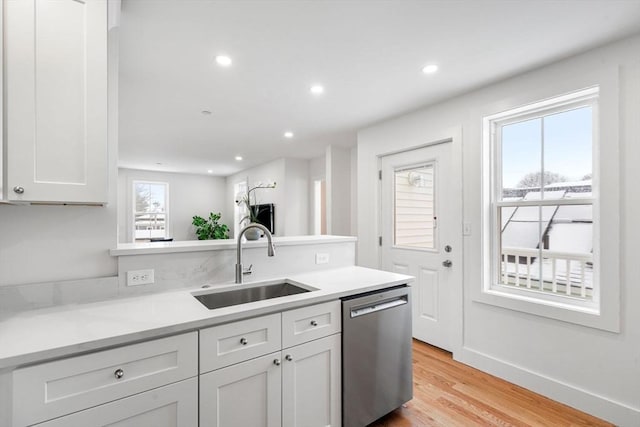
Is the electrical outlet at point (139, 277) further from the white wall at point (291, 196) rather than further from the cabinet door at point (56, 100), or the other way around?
the white wall at point (291, 196)

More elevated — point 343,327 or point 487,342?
point 343,327

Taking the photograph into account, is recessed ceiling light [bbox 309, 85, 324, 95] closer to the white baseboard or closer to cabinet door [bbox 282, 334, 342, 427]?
cabinet door [bbox 282, 334, 342, 427]

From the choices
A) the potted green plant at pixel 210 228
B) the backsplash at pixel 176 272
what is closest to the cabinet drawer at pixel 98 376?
the backsplash at pixel 176 272

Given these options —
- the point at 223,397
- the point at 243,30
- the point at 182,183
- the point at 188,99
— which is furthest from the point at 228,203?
the point at 223,397

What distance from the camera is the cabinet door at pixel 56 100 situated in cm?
114

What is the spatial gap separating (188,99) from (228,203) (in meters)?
5.76

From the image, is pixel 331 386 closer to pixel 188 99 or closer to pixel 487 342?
pixel 487 342

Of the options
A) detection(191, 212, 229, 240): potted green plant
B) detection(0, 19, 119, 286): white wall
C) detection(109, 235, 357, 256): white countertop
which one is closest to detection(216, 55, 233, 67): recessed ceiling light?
detection(0, 19, 119, 286): white wall

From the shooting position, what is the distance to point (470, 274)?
268 cm

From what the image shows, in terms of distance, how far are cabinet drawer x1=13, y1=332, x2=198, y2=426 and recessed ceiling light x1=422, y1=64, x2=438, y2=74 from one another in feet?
7.68

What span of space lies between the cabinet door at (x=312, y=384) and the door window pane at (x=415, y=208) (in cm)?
185

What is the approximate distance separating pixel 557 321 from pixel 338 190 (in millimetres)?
3266

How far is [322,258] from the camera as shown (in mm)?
2381

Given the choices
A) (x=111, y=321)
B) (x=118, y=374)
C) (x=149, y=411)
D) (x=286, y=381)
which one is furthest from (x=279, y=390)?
(x=111, y=321)
